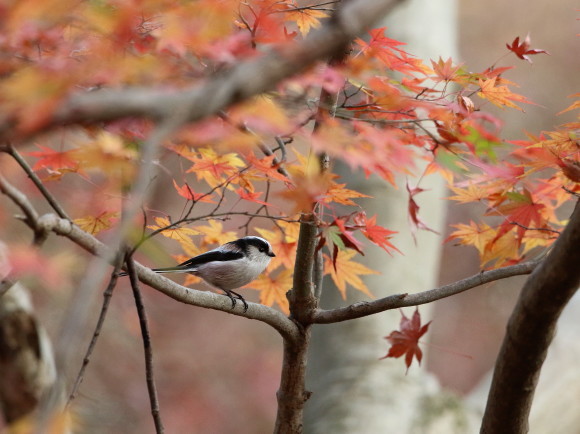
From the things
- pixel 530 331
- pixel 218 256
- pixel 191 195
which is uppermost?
pixel 218 256

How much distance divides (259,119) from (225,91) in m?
0.36

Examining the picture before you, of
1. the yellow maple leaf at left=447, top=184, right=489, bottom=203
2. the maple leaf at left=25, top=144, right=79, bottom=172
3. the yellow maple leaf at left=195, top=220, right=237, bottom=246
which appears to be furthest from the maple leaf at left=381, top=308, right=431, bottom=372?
the maple leaf at left=25, top=144, right=79, bottom=172

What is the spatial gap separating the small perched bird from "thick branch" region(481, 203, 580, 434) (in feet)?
4.11

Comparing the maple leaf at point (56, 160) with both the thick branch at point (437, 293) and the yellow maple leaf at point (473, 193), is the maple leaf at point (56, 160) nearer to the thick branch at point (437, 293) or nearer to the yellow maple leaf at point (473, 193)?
the thick branch at point (437, 293)

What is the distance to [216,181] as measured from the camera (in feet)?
7.20

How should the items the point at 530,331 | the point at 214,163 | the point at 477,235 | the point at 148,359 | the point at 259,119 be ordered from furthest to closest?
the point at 477,235 → the point at 214,163 → the point at 148,359 → the point at 530,331 → the point at 259,119

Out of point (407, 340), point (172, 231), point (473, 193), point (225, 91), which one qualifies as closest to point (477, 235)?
point (473, 193)

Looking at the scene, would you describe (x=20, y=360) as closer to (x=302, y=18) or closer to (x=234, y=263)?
(x=234, y=263)

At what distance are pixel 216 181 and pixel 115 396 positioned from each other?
5.49 meters

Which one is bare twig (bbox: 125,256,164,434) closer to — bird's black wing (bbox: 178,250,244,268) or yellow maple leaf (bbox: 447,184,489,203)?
bird's black wing (bbox: 178,250,244,268)

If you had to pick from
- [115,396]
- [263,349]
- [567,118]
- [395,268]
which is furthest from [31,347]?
[567,118]

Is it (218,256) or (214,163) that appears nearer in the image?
(214,163)

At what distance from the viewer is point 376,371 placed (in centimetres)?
342

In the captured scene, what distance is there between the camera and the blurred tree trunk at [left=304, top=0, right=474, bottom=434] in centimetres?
333
